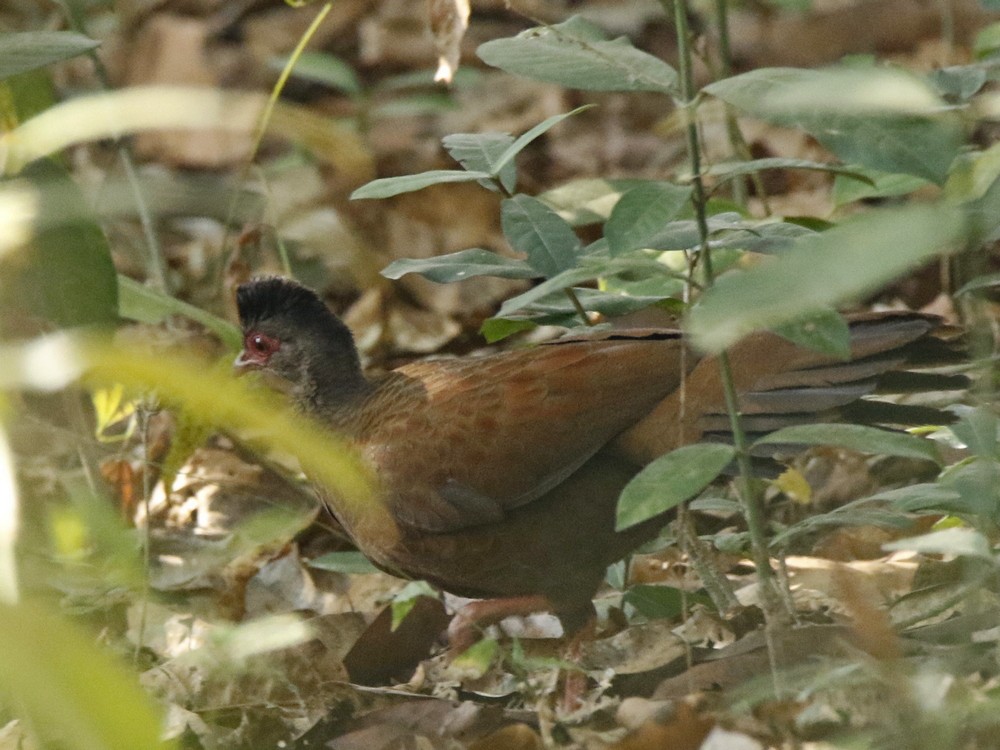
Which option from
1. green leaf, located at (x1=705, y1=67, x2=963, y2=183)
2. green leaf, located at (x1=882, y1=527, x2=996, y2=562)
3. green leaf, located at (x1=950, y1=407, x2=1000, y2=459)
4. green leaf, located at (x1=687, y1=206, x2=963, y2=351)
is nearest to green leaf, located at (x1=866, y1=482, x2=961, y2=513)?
green leaf, located at (x1=950, y1=407, x2=1000, y2=459)

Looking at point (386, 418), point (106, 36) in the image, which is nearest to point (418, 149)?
point (106, 36)

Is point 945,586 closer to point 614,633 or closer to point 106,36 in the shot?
point 614,633

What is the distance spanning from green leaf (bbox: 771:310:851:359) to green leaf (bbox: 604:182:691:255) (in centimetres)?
32

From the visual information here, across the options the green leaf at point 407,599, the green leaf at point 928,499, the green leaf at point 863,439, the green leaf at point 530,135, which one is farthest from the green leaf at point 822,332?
the green leaf at point 407,599

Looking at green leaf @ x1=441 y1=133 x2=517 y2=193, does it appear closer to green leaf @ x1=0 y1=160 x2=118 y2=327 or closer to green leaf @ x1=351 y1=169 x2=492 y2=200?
green leaf @ x1=351 y1=169 x2=492 y2=200

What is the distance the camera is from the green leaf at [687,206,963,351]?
1244mm

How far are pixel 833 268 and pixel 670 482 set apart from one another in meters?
1.19

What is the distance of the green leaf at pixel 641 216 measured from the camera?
2.57m

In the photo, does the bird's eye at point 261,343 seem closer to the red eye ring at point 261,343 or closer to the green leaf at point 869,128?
the red eye ring at point 261,343

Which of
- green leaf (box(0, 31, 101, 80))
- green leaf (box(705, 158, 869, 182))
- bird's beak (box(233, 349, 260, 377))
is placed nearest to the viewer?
green leaf (box(705, 158, 869, 182))

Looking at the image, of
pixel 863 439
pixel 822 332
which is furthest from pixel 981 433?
pixel 822 332

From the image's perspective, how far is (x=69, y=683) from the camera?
1289mm

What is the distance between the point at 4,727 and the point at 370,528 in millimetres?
1010

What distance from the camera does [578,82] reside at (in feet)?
8.76
